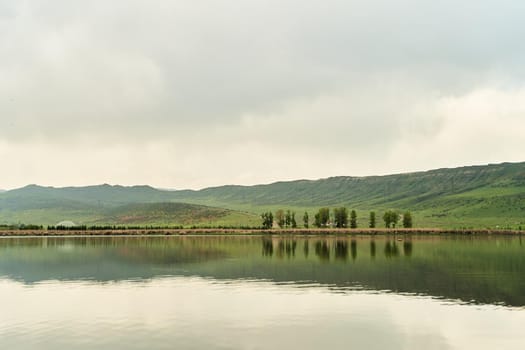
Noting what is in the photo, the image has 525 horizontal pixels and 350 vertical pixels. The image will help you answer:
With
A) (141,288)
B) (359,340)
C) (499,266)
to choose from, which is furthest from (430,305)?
(499,266)

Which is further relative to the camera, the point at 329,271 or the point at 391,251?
the point at 391,251

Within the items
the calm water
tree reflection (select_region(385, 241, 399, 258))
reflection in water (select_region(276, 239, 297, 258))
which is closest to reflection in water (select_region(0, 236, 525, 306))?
the calm water

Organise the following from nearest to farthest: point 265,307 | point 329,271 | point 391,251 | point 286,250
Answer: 1. point 265,307
2. point 329,271
3. point 391,251
4. point 286,250

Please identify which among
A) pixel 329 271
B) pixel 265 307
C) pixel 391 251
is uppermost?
pixel 265 307

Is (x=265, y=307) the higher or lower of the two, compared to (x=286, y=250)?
higher

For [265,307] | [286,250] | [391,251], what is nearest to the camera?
[265,307]

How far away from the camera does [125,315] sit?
42.4 metres

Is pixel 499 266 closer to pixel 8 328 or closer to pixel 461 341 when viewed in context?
pixel 461 341

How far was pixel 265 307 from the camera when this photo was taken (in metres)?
45.3

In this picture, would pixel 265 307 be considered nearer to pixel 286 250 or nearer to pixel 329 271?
pixel 329 271

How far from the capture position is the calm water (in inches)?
1364

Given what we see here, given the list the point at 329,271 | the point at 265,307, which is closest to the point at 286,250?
the point at 329,271

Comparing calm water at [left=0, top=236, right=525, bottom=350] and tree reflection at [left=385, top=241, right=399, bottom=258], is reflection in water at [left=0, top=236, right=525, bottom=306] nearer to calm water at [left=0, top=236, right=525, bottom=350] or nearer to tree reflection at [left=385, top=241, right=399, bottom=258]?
calm water at [left=0, top=236, right=525, bottom=350]

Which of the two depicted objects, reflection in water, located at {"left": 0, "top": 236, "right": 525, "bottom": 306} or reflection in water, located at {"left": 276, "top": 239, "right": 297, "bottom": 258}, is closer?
reflection in water, located at {"left": 0, "top": 236, "right": 525, "bottom": 306}
